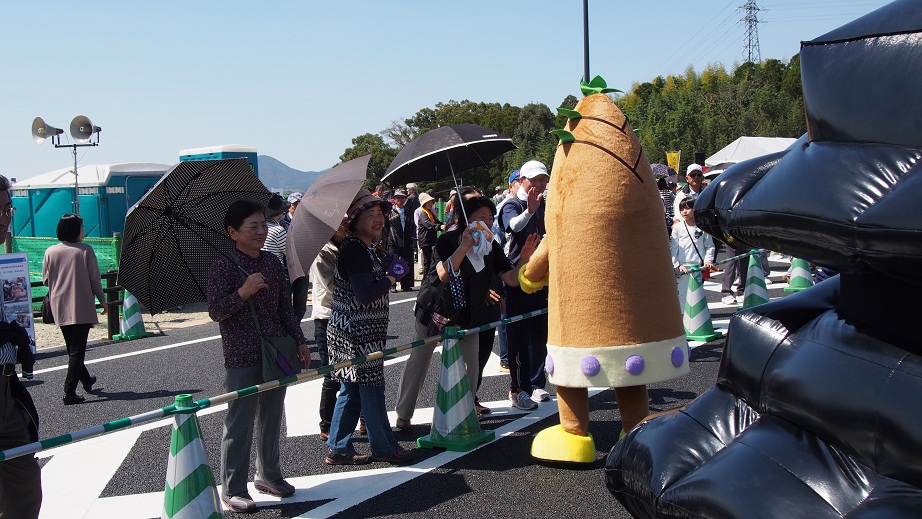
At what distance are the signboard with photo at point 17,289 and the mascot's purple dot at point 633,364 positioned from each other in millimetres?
8396

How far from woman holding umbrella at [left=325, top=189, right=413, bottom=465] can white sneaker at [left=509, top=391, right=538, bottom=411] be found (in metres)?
1.66

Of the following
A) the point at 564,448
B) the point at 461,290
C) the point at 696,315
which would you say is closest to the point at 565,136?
the point at 461,290

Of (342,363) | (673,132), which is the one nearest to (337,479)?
(342,363)

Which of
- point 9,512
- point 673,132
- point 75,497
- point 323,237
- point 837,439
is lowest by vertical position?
point 75,497

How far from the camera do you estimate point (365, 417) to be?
588 cm

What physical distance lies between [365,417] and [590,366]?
1.69 meters

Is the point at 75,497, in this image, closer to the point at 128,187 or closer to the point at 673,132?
the point at 128,187

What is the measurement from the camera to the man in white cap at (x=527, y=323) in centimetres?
744

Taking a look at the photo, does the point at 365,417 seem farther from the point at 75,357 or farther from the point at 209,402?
the point at 75,357

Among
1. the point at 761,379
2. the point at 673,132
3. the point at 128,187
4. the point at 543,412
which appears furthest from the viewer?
the point at 673,132

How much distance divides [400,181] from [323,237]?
2.19m

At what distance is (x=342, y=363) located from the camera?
5496mm

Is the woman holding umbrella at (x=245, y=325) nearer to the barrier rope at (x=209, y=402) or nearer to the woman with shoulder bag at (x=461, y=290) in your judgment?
the barrier rope at (x=209, y=402)

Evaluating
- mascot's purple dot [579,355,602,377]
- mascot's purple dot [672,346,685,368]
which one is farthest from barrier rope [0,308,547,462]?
mascot's purple dot [672,346,685,368]
